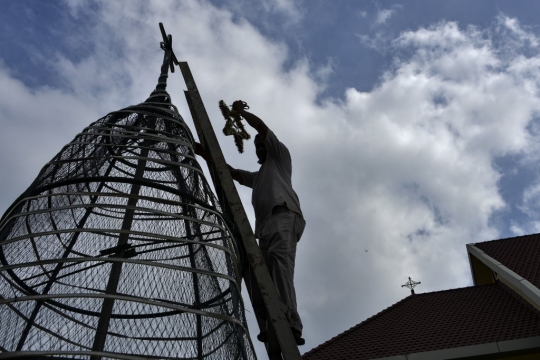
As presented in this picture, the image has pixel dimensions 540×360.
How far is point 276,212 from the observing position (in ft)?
12.0

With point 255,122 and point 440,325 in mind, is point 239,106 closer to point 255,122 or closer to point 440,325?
point 255,122

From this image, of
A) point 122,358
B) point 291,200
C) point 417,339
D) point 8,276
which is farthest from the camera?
point 417,339

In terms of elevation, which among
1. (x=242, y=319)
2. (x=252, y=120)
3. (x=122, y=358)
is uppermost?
(x=252, y=120)

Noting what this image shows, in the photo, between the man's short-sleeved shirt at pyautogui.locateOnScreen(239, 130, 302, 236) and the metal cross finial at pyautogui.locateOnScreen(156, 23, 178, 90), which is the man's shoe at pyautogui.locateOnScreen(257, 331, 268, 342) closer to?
the man's short-sleeved shirt at pyautogui.locateOnScreen(239, 130, 302, 236)

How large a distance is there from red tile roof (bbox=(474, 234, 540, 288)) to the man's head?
18.5ft

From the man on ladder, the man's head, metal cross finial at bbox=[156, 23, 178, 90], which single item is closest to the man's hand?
the man on ladder

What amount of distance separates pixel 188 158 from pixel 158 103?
674mm

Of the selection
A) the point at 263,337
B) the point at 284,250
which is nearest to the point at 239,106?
the point at 284,250

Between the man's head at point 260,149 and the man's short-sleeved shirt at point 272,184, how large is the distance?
0.09 metres

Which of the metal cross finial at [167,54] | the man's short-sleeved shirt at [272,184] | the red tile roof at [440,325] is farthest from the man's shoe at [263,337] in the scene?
the red tile roof at [440,325]

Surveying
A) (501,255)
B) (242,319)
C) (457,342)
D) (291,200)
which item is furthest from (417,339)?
(242,319)

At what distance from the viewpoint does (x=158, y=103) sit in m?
3.81

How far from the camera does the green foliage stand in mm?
4055

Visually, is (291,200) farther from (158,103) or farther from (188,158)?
(158,103)
